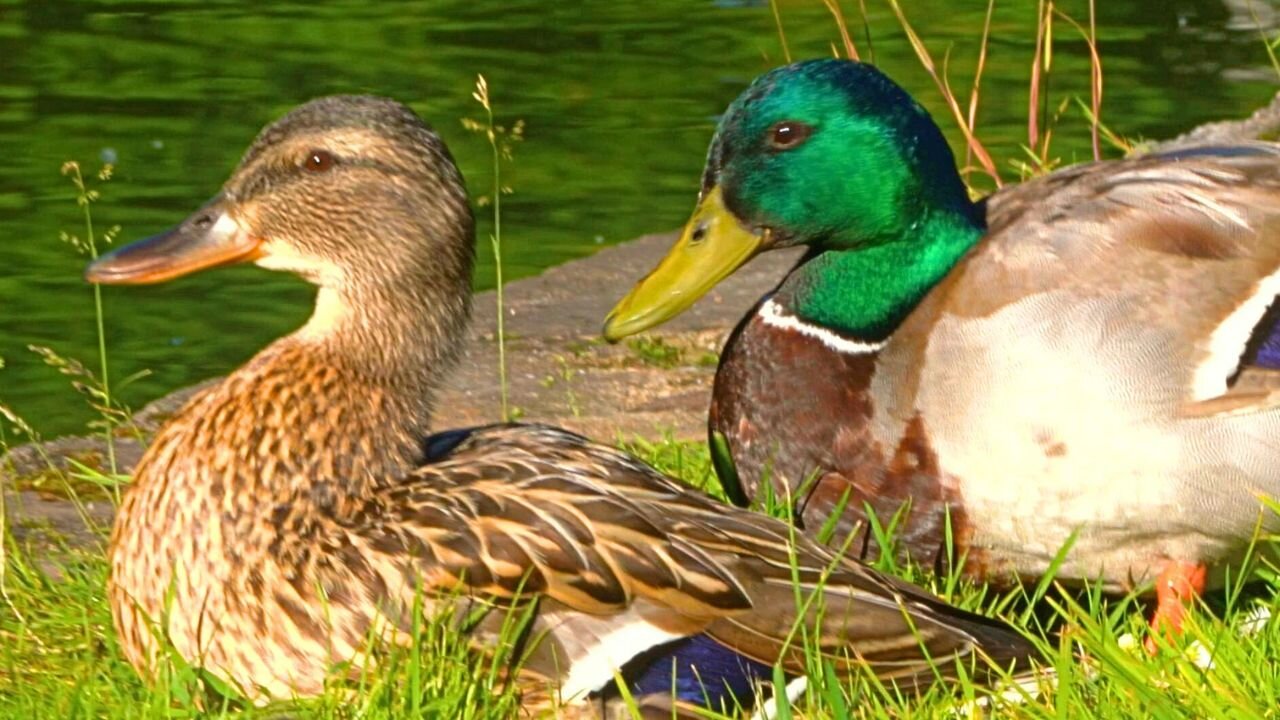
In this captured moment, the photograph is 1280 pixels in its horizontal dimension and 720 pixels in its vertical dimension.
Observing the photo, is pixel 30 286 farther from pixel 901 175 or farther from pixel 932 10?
pixel 932 10

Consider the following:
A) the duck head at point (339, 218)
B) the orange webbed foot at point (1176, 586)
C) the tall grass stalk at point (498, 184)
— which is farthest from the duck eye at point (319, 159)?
the orange webbed foot at point (1176, 586)

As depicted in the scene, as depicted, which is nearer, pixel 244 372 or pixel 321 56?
pixel 244 372

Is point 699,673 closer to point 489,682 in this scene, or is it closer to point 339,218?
point 489,682

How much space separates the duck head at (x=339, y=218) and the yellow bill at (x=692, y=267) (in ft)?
1.96

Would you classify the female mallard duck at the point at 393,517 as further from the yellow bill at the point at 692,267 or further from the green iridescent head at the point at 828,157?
the green iridescent head at the point at 828,157

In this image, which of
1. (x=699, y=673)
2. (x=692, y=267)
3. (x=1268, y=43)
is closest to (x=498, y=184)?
(x=692, y=267)

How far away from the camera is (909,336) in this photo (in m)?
4.21

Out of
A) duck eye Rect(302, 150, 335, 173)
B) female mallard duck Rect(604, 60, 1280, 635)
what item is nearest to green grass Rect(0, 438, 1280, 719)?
female mallard duck Rect(604, 60, 1280, 635)

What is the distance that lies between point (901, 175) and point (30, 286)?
4.42 m

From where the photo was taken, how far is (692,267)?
441 centimetres

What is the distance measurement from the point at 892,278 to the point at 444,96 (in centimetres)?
598

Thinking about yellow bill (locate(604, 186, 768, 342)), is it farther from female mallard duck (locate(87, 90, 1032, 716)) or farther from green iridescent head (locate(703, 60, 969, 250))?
female mallard duck (locate(87, 90, 1032, 716))

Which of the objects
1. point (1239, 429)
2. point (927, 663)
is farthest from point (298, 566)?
point (1239, 429)

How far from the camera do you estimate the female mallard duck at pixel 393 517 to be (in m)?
3.38
